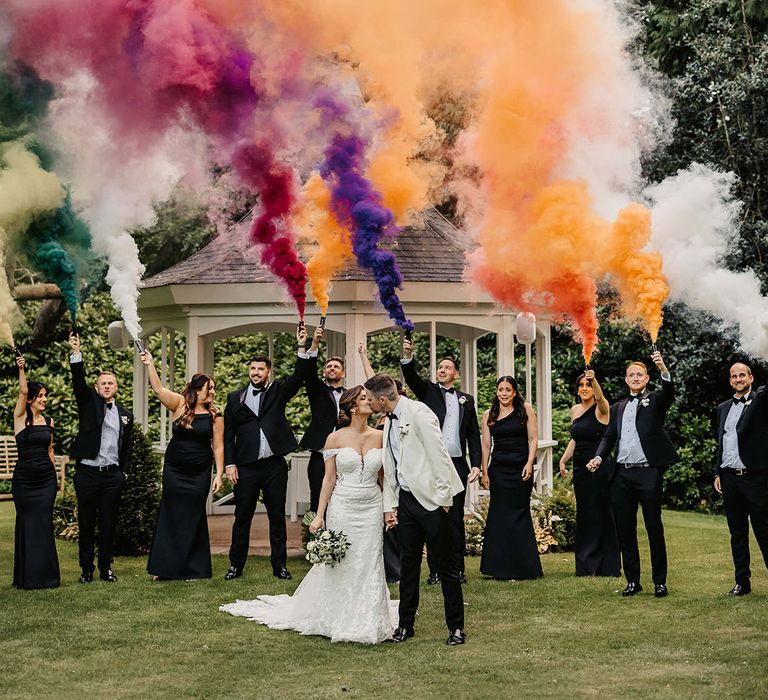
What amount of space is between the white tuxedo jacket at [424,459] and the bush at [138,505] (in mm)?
5433

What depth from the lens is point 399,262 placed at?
→ 13383 mm

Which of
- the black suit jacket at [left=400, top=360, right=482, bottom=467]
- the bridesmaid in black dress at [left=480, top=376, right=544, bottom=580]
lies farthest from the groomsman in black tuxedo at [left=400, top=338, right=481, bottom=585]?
the bridesmaid in black dress at [left=480, top=376, right=544, bottom=580]

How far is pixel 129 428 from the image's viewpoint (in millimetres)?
11117

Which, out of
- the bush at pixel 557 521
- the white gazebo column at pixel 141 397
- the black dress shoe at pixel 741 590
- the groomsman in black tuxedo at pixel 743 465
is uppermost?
the white gazebo column at pixel 141 397

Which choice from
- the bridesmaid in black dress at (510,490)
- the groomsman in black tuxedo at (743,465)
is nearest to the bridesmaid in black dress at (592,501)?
the bridesmaid in black dress at (510,490)

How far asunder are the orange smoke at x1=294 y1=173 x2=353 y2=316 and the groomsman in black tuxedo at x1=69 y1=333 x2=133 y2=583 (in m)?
2.27

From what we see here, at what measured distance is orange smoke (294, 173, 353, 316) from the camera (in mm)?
10930

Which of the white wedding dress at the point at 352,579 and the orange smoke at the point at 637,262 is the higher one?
the orange smoke at the point at 637,262

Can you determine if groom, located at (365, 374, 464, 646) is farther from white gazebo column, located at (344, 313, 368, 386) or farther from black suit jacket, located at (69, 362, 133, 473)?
white gazebo column, located at (344, 313, 368, 386)

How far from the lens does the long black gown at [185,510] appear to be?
10859 millimetres

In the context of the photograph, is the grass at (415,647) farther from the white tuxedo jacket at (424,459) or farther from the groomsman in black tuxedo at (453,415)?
the groomsman in black tuxedo at (453,415)

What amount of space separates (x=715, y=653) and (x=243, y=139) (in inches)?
235

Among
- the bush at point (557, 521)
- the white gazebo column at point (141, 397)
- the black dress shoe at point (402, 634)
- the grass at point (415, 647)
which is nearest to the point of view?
the grass at point (415, 647)

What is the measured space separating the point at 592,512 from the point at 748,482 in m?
1.80
